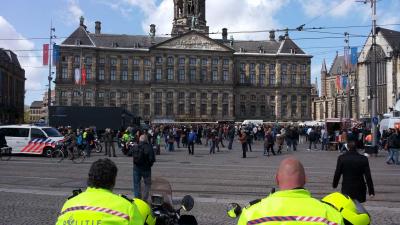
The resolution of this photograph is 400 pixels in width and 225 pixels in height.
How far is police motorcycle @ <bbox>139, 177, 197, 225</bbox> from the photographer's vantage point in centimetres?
374

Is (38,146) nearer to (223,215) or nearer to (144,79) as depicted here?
(223,215)

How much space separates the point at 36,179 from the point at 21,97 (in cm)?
9992

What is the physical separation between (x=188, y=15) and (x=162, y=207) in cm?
9526

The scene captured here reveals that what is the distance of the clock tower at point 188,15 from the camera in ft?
313

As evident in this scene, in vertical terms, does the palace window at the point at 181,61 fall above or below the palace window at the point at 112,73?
above

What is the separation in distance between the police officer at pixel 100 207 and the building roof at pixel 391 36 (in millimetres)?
78516

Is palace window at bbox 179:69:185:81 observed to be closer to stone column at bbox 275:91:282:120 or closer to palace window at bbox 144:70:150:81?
palace window at bbox 144:70:150:81

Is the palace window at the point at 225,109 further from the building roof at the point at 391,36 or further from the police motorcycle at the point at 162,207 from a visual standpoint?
the police motorcycle at the point at 162,207

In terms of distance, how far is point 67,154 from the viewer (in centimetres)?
2483

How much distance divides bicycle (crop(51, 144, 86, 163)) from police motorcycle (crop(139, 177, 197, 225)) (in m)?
19.0

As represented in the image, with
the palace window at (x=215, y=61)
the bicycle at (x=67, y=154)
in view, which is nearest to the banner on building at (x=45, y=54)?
the bicycle at (x=67, y=154)

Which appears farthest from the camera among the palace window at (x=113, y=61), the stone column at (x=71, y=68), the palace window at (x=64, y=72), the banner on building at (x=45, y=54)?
the palace window at (x=113, y=61)

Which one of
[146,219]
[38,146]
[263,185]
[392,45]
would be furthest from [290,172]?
[392,45]

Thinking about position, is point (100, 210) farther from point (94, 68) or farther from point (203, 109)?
point (203, 109)
